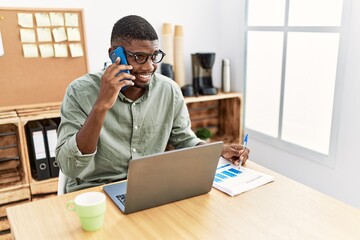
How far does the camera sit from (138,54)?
1.38 m

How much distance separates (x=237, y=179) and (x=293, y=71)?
1427 millimetres

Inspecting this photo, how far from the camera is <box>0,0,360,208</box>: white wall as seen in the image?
2156mm

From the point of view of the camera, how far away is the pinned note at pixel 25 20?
86.5 inches

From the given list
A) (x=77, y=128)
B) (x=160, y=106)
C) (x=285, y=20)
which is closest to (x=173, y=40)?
(x=285, y=20)

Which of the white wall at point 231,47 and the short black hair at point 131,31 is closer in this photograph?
the short black hair at point 131,31

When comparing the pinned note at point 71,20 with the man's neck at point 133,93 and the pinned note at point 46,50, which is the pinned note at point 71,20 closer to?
the pinned note at point 46,50

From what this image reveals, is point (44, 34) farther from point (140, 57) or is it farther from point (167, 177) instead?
point (167, 177)

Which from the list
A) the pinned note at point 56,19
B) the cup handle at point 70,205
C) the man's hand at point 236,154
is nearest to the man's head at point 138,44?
the man's hand at point 236,154

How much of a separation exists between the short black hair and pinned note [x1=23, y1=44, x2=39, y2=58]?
1.06 metres

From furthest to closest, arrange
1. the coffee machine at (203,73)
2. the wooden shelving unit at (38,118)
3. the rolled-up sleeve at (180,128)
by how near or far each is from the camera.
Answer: the coffee machine at (203,73)
the wooden shelving unit at (38,118)
the rolled-up sleeve at (180,128)

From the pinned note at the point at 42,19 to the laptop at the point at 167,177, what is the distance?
58.1 inches

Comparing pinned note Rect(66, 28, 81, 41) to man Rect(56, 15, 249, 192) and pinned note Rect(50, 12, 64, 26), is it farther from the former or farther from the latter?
man Rect(56, 15, 249, 192)

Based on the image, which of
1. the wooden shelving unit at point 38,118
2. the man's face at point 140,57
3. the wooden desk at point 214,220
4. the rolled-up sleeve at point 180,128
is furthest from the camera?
the wooden shelving unit at point 38,118

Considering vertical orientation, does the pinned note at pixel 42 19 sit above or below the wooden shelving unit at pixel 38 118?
above
